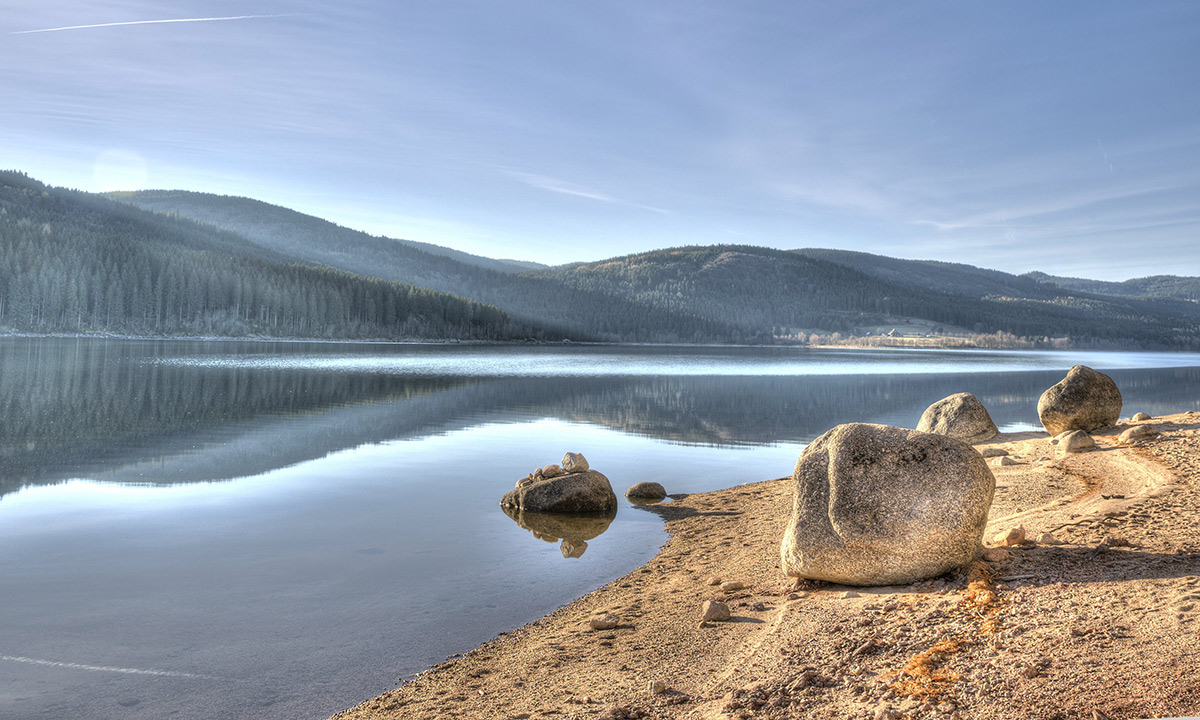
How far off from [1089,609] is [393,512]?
11.5 meters

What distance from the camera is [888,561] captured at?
7.47m

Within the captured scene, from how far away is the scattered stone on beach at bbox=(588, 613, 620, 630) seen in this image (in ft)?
25.7

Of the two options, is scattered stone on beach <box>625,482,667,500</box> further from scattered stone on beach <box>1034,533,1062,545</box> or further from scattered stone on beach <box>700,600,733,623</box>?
scattered stone on beach <box>1034,533,1062,545</box>

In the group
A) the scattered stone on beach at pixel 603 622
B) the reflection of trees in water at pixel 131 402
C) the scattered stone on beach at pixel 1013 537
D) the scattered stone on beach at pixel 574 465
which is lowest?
the reflection of trees in water at pixel 131 402

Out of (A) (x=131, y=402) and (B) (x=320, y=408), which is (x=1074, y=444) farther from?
(A) (x=131, y=402)

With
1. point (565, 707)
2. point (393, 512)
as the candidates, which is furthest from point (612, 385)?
point (565, 707)

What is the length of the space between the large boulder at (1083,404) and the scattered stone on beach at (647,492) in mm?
12041

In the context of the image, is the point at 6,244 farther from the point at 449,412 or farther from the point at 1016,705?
the point at 1016,705

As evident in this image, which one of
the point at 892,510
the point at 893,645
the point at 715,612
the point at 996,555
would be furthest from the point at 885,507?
the point at 715,612

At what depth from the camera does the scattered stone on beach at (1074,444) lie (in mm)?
16500

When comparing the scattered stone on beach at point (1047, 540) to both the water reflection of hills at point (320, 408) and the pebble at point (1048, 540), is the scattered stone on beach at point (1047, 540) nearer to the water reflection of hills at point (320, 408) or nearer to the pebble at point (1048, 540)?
the pebble at point (1048, 540)

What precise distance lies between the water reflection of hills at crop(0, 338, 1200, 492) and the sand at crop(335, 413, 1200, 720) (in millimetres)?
12570

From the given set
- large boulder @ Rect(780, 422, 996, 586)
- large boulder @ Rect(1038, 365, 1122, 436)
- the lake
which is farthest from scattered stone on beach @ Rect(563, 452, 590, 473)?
large boulder @ Rect(1038, 365, 1122, 436)

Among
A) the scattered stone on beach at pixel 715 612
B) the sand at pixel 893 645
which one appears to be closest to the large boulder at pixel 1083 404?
the sand at pixel 893 645
